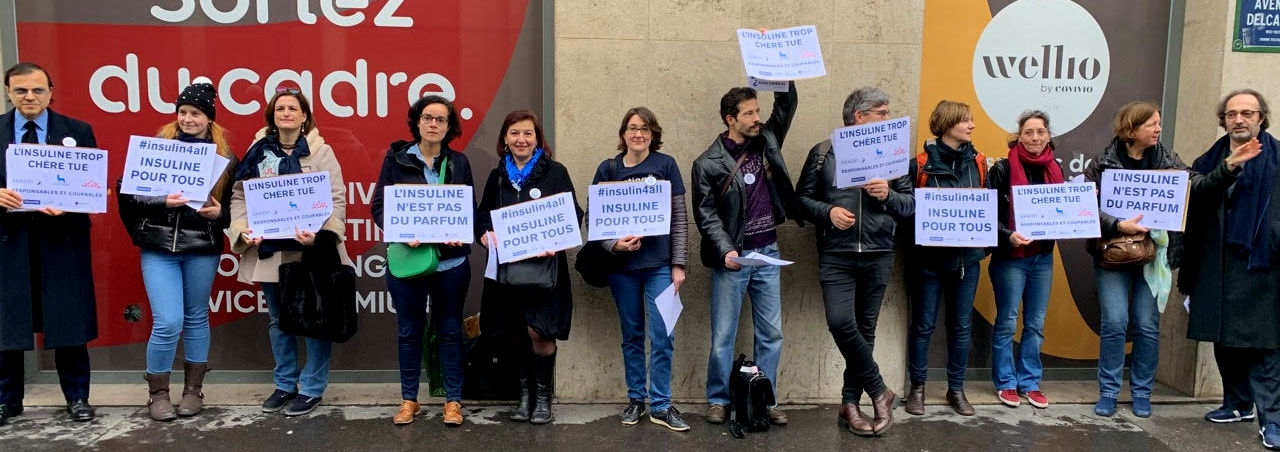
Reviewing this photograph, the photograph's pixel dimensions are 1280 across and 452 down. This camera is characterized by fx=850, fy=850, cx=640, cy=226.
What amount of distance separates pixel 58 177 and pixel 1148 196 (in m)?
6.00

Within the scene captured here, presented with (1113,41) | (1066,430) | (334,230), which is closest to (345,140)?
(334,230)

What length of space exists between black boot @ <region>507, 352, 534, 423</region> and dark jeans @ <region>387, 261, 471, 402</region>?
1.15ft

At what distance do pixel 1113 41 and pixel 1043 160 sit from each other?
1.49 m

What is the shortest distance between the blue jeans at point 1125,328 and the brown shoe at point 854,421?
163 centimetres

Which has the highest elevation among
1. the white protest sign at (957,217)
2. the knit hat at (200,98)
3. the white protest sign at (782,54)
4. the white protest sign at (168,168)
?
the white protest sign at (782,54)

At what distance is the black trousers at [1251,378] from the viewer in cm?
475

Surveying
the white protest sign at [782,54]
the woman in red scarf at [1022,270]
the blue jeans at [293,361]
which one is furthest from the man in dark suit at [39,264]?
the woman in red scarf at [1022,270]

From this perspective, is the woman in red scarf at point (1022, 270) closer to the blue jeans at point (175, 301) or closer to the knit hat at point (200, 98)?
the knit hat at point (200, 98)

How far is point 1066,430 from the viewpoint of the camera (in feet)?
16.3

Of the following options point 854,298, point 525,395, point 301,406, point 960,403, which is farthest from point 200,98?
point 960,403

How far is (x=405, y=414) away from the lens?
15.9ft

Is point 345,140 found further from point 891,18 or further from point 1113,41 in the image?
point 1113,41

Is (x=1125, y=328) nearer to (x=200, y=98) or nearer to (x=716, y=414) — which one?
(x=716, y=414)

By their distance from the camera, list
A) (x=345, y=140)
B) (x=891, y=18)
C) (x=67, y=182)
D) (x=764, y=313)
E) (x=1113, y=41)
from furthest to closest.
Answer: (x=1113, y=41)
(x=345, y=140)
(x=891, y=18)
(x=764, y=313)
(x=67, y=182)
